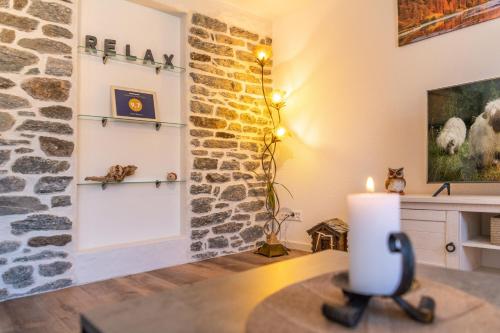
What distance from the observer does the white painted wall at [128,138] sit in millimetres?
2816

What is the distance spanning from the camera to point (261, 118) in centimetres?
396

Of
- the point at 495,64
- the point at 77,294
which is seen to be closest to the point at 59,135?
the point at 77,294

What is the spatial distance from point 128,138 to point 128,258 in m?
0.99

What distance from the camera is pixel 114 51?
2926 mm

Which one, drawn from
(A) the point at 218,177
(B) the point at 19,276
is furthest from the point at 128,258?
(A) the point at 218,177

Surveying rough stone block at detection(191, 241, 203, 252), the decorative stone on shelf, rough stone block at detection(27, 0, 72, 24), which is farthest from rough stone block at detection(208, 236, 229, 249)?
rough stone block at detection(27, 0, 72, 24)

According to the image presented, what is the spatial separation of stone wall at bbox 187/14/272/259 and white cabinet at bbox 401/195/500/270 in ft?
5.55

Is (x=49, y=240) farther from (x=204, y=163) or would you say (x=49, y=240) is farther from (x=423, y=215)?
(x=423, y=215)

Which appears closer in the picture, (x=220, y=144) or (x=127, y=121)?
(x=127, y=121)

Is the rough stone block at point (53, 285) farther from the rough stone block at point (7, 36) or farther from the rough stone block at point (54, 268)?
the rough stone block at point (7, 36)

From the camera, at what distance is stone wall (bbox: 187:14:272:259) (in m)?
3.37

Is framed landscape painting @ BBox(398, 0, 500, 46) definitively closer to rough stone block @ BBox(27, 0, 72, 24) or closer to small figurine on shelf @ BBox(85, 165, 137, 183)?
small figurine on shelf @ BBox(85, 165, 137, 183)

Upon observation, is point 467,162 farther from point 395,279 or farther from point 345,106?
point 395,279

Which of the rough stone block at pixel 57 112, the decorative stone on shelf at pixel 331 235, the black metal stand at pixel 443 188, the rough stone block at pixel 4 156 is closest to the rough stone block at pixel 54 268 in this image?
the rough stone block at pixel 4 156
